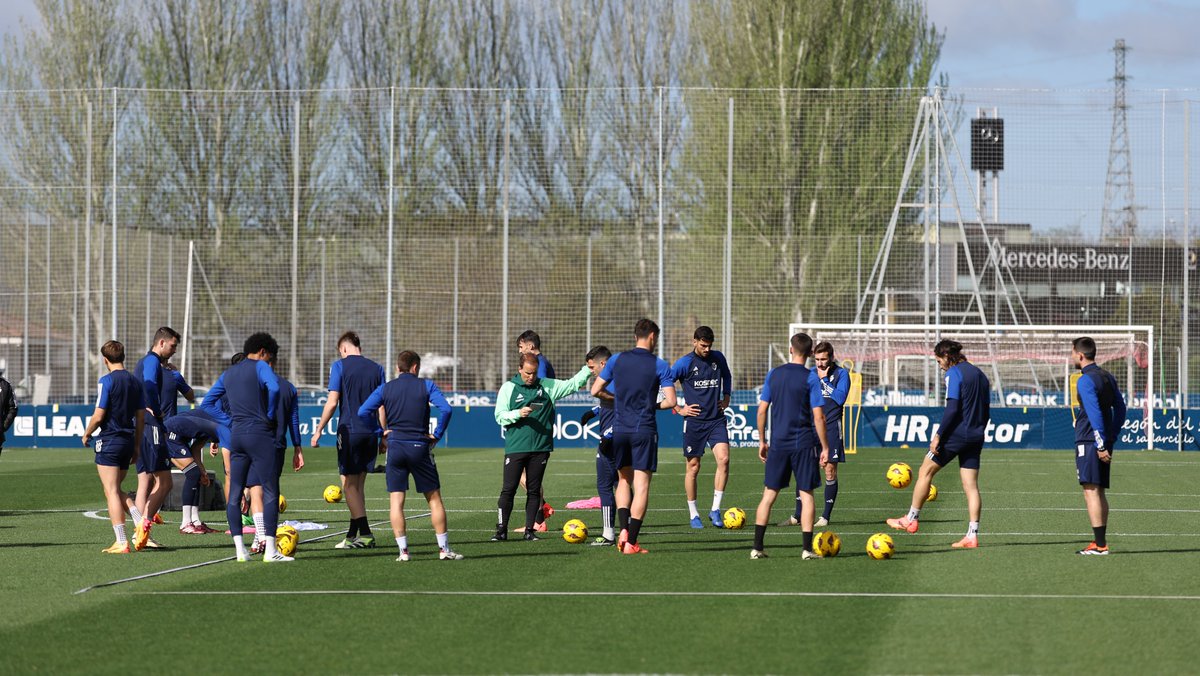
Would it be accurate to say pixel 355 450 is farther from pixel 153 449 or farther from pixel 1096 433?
pixel 1096 433

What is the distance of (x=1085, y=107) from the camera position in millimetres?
36188

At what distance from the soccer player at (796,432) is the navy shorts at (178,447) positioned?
21.4 feet

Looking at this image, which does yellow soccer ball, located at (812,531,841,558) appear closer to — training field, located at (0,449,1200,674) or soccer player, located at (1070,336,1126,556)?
training field, located at (0,449,1200,674)

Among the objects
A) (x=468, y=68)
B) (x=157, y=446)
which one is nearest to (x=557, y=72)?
(x=468, y=68)

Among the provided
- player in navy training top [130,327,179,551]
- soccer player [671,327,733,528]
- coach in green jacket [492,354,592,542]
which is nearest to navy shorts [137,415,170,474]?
player in navy training top [130,327,179,551]

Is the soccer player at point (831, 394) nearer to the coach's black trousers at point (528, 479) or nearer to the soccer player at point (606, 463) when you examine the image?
the soccer player at point (606, 463)

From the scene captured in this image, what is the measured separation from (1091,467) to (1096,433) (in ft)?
1.05

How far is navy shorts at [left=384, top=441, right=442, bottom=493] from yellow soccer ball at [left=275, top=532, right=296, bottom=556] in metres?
1.14

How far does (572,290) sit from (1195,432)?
49.1 feet

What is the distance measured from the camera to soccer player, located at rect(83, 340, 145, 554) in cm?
1369

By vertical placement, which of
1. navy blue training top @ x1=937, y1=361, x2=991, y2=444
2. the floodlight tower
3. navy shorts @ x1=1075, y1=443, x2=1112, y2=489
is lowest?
navy shorts @ x1=1075, y1=443, x2=1112, y2=489

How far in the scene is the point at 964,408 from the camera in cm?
1427

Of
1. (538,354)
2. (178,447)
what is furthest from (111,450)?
(538,354)

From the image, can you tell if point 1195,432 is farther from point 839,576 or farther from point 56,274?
point 56,274
